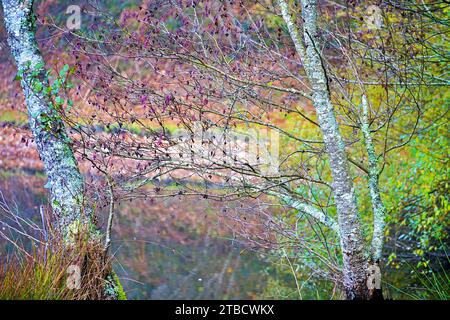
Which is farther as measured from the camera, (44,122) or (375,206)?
(375,206)

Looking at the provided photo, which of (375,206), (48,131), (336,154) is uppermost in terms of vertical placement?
(48,131)

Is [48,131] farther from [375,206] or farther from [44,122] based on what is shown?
[375,206]

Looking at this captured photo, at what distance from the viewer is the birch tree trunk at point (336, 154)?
468cm

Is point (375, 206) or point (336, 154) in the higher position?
point (336, 154)

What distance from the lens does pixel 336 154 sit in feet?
15.3

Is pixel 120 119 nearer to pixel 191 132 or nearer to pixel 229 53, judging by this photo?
pixel 191 132

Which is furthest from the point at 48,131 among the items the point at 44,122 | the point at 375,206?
the point at 375,206

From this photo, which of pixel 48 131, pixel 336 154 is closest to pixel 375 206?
pixel 336 154

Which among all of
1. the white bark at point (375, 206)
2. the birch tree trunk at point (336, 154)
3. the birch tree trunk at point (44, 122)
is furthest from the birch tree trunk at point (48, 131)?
the white bark at point (375, 206)

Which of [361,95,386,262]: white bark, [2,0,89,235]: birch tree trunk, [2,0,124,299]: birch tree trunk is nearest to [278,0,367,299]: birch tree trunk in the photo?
[361,95,386,262]: white bark

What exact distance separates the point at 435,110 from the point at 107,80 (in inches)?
181

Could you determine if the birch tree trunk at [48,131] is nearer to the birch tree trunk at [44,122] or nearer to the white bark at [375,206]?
the birch tree trunk at [44,122]

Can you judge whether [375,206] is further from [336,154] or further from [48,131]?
[48,131]
